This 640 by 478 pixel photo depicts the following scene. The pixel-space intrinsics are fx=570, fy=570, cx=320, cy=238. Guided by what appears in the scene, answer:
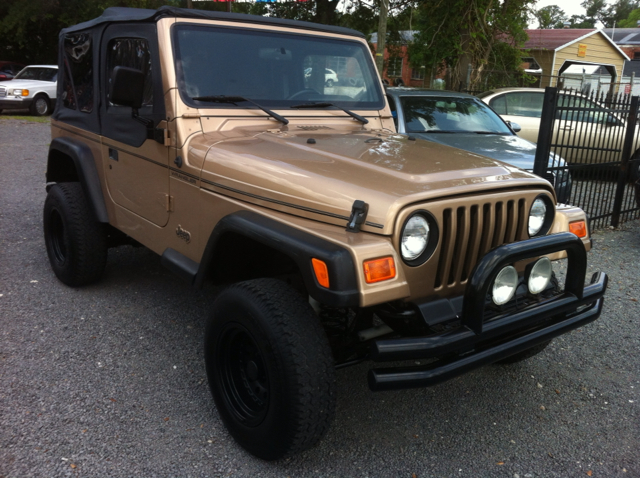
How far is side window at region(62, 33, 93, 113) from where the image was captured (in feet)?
13.7

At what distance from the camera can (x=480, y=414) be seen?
3100mm

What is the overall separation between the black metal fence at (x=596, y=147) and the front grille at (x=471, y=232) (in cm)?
318

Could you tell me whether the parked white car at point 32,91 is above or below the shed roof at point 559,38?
below

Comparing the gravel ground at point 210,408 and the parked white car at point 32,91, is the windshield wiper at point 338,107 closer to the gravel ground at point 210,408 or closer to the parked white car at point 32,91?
the gravel ground at point 210,408

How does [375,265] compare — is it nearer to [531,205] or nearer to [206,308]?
[531,205]

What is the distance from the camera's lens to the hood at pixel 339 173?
2418 millimetres

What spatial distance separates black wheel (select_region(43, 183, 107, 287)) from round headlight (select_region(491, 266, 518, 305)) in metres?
3.02

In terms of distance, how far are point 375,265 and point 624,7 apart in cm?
9942

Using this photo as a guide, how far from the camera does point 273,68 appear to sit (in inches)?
139

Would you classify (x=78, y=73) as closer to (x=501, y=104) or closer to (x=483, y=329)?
(x=483, y=329)

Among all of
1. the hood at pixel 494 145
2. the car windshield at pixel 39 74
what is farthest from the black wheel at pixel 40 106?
the hood at pixel 494 145

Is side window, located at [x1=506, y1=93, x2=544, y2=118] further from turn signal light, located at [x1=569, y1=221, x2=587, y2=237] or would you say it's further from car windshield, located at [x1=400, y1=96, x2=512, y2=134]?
turn signal light, located at [x1=569, y1=221, x2=587, y2=237]

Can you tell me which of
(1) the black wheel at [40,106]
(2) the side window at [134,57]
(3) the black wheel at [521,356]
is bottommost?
(3) the black wheel at [521,356]

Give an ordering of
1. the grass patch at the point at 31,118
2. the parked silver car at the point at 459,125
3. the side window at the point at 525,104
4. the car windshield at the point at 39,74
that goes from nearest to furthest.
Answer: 1. the parked silver car at the point at 459,125
2. the side window at the point at 525,104
3. the grass patch at the point at 31,118
4. the car windshield at the point at 39,74
